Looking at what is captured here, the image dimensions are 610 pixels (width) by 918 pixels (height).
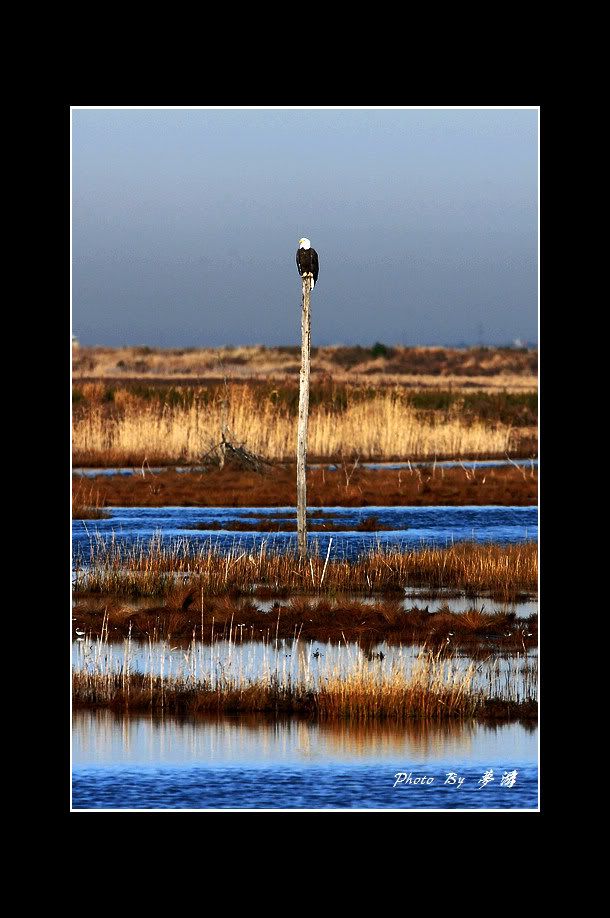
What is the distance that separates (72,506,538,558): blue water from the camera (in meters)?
24.1

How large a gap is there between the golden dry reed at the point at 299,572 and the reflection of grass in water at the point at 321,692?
499cm

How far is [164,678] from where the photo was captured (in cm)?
1374

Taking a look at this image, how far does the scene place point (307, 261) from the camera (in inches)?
800

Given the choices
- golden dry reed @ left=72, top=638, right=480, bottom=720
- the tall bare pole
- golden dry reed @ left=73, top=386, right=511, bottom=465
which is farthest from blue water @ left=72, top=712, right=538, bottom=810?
golden dry reed @ left=73, top=386, right=511, bottom=465

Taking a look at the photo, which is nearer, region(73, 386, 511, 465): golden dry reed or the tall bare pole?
the tall bare pole

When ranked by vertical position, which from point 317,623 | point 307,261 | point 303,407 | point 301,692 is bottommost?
point 301,692

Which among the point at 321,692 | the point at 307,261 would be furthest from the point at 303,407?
the point at 321,692

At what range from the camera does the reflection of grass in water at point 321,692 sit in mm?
12695

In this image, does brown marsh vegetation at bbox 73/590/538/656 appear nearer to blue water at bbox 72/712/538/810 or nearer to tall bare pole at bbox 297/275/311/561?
tall bare pole at bbox 297/275/311/561

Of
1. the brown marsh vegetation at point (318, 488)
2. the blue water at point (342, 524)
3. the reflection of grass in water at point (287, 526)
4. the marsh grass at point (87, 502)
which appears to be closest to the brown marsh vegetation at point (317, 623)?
the blue water at point (342, 524)

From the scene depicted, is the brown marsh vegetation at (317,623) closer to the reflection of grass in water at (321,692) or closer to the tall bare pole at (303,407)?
the reflection of grass in water at (321,692)

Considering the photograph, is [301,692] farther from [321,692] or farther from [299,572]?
[299,572]

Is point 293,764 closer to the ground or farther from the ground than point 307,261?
closer to the ground

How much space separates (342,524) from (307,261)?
7621 millimetres
